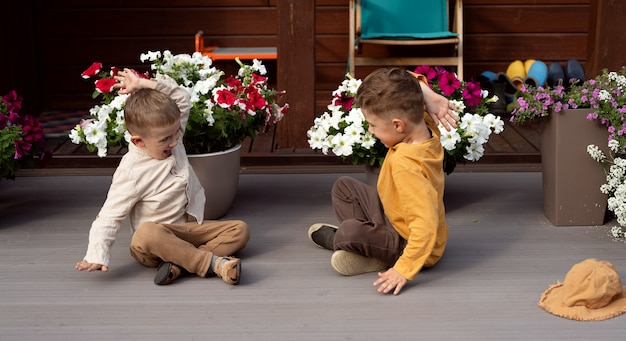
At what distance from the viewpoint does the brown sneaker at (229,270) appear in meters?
2.61

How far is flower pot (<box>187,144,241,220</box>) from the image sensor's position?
3150mm

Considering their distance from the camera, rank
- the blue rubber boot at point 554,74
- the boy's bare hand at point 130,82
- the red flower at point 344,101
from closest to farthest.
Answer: the boy's bare hand at point 130,82
the red flower at point 344,101
the blue rubber boot at point 554,74

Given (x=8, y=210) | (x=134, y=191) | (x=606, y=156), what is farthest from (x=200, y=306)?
(x=606, y=156)

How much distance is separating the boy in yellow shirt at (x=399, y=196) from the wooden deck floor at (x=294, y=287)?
0.07m

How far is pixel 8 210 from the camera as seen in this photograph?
135 inches

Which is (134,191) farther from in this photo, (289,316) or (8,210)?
(8,210)

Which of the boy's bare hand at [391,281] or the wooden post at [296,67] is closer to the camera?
the boy's bare hand at [391,281]

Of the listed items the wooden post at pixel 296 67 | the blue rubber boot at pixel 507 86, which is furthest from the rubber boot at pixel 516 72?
the wooden post at pixel 296 67

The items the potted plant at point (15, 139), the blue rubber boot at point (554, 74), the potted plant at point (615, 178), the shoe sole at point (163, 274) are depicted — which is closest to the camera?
the shoe sole at point (163, 274)

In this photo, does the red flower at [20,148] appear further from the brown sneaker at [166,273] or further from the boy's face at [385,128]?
the boy's face at [385,128]

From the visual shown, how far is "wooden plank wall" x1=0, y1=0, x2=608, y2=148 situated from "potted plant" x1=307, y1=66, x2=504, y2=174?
1.84m

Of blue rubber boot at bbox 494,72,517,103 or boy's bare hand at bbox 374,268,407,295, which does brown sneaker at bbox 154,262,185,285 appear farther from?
blue rubber boot at bbox 494,72,517,103

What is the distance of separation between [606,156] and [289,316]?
139 cm

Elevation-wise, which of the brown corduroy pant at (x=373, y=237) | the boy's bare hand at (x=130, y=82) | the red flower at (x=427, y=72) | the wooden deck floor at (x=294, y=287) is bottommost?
the wooden deck floor at (x=294, y=287)
